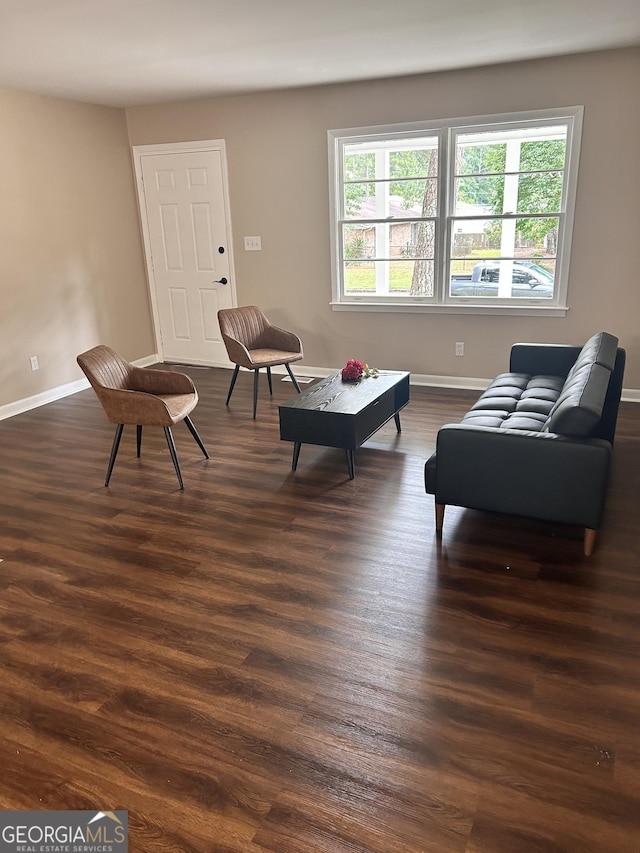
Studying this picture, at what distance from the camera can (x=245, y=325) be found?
513 centimetres

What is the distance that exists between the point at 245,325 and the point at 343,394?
164cm

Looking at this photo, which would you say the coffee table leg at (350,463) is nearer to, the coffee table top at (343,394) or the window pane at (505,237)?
the coffee table top at (343,394)

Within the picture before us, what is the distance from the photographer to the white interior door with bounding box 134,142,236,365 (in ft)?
19.3

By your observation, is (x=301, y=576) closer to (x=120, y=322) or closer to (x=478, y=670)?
A: (x=478, y=670)

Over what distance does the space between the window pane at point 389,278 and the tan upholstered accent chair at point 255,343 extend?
3.00 feet

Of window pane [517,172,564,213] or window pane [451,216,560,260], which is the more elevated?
window pane [517,172,564,213]

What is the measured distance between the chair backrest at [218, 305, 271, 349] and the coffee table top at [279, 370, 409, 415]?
1200 mm

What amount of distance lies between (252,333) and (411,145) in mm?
2051

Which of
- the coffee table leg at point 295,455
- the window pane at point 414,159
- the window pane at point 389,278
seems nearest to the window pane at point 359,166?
the window pane at point 414,159

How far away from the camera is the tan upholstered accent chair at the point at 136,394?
3428mm

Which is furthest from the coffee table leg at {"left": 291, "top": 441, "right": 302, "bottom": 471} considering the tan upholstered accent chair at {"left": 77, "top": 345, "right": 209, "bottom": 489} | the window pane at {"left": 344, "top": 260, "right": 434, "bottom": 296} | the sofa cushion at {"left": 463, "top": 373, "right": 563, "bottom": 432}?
the window pane at {"left": 344, "top": 260, "right": 434, "bottom": 296}

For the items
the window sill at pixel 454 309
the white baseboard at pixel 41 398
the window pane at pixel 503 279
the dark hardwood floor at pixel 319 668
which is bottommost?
the dark hardwood floor at pixel 319 668

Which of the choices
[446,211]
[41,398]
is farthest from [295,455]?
[41,398]

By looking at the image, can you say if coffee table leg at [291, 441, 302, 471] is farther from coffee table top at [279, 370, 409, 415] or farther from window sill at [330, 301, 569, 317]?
window sill at [330, 301, 569, 317]
